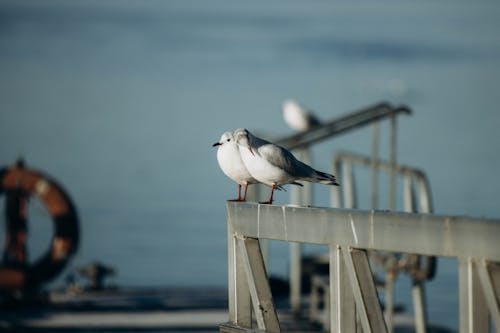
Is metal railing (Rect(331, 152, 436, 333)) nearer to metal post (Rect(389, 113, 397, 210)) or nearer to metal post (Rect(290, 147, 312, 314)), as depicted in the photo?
metal post (Rect(389, 113, 397, 210))

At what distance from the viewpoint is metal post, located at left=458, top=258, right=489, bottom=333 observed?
238 inches

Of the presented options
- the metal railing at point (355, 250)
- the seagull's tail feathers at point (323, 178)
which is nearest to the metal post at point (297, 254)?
the seagull's tail feathers at point (323, 178)

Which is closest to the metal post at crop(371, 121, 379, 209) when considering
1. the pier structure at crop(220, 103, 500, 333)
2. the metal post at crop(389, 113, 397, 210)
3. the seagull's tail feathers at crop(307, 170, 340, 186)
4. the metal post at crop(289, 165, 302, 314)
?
the metal post at crop(389, 113, 397, 210)

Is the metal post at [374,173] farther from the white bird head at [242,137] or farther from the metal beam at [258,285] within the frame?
the metal beam at [258,285]

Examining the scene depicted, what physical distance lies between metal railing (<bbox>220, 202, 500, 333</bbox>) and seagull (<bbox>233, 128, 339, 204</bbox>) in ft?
1.14

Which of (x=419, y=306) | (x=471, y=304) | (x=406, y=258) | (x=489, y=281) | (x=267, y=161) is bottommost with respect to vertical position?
(x=471, y=304)

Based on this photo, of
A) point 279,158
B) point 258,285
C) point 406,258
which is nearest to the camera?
point 258,285

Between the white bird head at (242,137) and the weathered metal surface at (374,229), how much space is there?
46 centimetres

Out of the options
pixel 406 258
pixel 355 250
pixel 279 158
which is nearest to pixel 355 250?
pixel 355 250

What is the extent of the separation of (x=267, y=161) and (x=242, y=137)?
0.25 meters

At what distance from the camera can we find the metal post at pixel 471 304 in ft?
19.8

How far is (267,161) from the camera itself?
859 centimetres

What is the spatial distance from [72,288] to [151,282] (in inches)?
543

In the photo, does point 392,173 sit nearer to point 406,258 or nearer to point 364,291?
point 406,258
